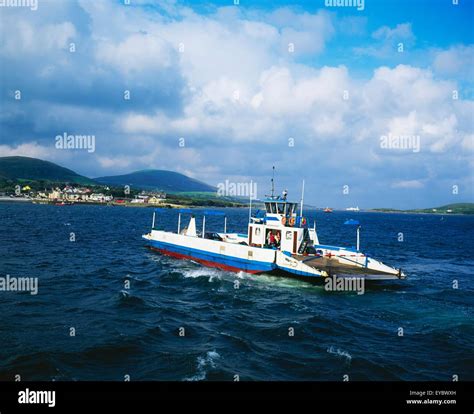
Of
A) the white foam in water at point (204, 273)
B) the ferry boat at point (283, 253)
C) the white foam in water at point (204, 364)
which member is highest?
the ferry boat at point (283, 253)

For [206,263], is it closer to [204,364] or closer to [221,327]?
[221,327]

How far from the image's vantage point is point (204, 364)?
15469 millimetres

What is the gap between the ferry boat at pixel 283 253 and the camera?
3112cm

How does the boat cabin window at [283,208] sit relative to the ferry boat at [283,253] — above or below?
above

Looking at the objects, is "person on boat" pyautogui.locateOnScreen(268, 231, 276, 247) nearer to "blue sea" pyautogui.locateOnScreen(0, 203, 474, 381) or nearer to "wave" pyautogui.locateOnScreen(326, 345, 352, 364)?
"blue sea" pyautogui.locateOnScreen(0, 203, 474, 381)

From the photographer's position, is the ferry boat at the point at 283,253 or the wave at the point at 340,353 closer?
the wave at the point at 340,353

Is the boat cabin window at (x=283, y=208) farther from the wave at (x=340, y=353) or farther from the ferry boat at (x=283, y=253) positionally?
the wave at (x=340, y=353)

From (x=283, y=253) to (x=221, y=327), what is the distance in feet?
43.5

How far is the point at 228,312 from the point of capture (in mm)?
23438
